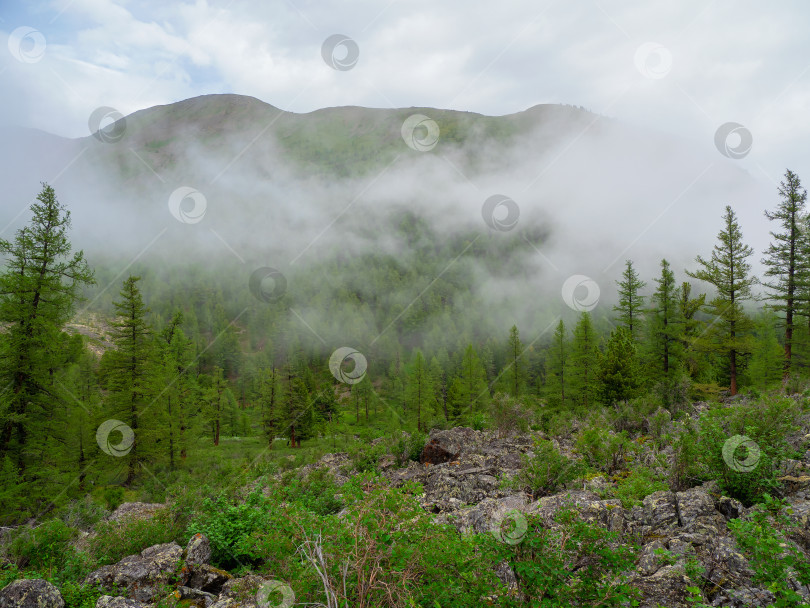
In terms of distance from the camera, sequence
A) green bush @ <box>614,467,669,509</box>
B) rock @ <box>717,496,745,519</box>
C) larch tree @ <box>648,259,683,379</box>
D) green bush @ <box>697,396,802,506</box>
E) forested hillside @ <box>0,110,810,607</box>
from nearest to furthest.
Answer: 1. forested hillside @ <box>0,110,810,607</box>
2. rock @ <box>717,496,745,519</box>
3. green bush @ <box>697,396,802,506</box>
4. green bush @ <box>614,467,669,509</box>
5. larch tree @ <box>648,259,683,379</box>

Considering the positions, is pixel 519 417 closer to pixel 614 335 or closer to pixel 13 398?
pixel 614 335

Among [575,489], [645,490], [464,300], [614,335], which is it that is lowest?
[575,489]

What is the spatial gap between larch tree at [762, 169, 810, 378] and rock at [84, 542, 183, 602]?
38.3 meters

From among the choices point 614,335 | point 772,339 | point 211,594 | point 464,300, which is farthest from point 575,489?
point 464,300

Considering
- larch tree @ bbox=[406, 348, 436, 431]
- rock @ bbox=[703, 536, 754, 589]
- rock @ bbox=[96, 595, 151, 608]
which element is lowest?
larch tree @ bbox=[406, 348, 436, 431]

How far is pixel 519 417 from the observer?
2430cm

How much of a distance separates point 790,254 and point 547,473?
3113cm

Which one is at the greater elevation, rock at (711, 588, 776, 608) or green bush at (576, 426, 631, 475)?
rock at (711, 588, 776, 608)

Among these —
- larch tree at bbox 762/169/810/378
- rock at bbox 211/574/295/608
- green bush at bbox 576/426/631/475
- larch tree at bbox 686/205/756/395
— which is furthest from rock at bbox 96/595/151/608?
larch tree at bbox 762/169/810/378

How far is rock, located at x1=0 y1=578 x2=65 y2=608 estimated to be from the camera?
21.5 ft

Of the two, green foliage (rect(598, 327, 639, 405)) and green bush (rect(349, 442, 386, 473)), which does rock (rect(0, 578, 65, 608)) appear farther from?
green foliage (rect(598, 327, 639, 405))

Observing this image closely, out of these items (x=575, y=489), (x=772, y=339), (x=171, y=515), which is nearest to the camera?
(x=575, y=489)

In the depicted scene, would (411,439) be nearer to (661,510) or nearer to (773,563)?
(661,510)

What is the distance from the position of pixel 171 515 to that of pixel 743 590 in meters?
13.5
